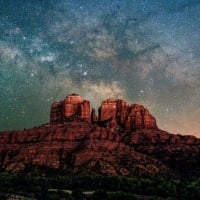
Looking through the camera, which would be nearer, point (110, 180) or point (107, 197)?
point (107, 197)

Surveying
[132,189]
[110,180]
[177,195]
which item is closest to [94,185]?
[110,180]

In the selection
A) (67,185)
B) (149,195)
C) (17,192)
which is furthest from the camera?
(67,185)

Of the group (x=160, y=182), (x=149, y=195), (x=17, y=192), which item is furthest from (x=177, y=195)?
(x=17, y=192)

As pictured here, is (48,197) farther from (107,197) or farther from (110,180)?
(110,180)

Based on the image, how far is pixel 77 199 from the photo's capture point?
129 m

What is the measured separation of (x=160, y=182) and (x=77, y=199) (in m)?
42.2

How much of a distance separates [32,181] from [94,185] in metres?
20.5

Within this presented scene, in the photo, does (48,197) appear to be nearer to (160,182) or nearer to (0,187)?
(0,187)

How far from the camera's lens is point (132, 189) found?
15150 cm

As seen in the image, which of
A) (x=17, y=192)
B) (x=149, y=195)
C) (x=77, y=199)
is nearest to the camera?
(x=77, y=199)

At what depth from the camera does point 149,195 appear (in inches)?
5802

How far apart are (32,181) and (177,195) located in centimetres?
4906

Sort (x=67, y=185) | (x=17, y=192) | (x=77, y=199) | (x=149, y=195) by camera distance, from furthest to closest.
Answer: (x=67, y=185) → (x=149, y=195) → (x=17, y=192) → (x=77, y=199)

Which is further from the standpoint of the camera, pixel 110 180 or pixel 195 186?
pixel 110 180
